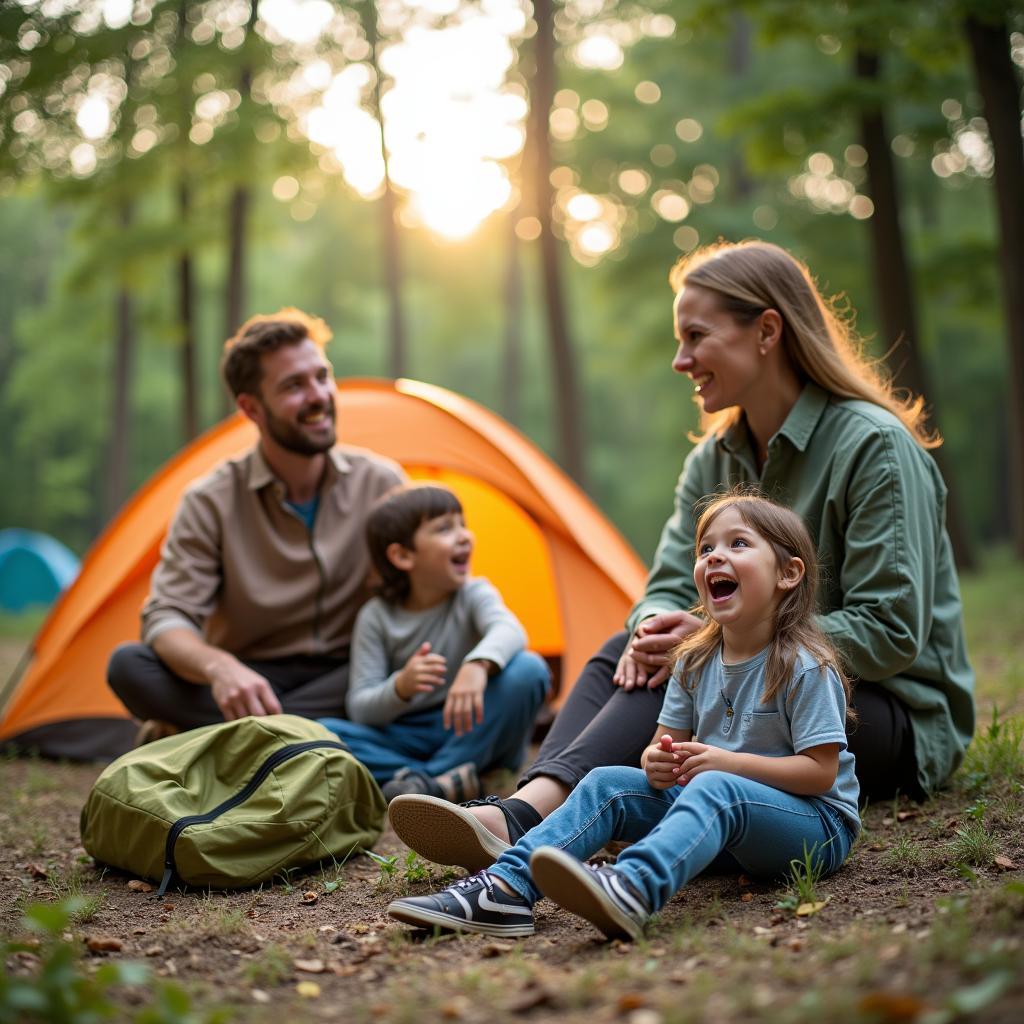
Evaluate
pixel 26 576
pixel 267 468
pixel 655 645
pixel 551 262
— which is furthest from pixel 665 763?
pixel 26 576

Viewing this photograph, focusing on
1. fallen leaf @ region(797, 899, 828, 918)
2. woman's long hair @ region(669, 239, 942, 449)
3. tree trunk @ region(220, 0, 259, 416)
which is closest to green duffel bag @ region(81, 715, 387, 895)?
fallen leaf @ region(797, 899, 828, 918)

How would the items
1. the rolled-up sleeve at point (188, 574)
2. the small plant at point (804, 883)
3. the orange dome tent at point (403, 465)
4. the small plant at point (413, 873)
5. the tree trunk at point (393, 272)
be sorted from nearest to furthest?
the small plant at point (804, 883) < the small plant at point (413, 873) < the rolled-up sleeve at point (188, 574) < the orange dome tent at point (403, 465) < the tree trunk at point (393, 272)

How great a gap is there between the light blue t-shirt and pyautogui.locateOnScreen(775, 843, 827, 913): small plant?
121 millimetres

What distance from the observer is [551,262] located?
10312mm

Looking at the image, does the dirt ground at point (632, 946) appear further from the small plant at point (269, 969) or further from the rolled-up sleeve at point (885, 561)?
the rolled-up sleeve at point (885, 561)

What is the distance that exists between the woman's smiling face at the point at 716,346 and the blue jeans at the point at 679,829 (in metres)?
1.12

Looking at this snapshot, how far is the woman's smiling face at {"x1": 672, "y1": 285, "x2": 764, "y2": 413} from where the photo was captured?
303 centimetres

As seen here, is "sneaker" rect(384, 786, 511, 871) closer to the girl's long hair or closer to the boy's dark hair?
the girl's long hair

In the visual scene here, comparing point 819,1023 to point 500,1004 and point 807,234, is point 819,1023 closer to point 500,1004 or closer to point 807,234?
point 500,1004

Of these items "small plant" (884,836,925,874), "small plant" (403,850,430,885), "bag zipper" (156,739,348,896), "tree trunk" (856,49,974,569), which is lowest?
"small plant" (884,836,925,874)

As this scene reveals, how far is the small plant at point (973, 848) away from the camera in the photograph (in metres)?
2.59

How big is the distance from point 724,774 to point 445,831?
25.7 inches

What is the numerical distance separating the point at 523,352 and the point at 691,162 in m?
12.5

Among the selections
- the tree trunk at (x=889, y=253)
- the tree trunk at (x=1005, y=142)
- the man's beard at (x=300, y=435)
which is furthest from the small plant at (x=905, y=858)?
the tree trunk at (x=889, y=253)
